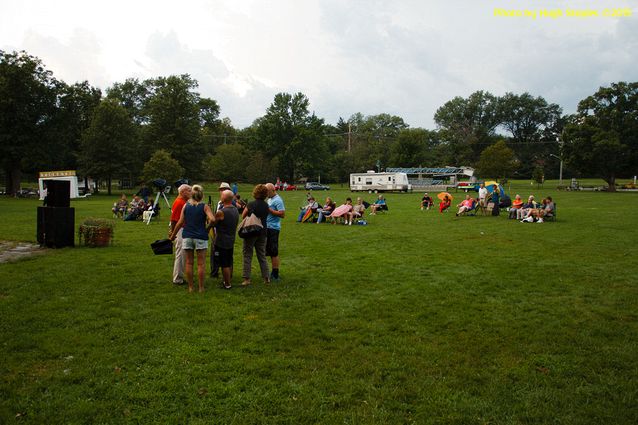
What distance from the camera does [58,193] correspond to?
1134cm

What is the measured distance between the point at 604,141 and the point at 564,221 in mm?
41670

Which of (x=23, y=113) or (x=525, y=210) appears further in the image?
(x=23, y=113)

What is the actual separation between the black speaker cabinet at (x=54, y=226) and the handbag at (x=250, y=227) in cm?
635

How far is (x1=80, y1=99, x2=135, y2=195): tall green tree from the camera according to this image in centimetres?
4609

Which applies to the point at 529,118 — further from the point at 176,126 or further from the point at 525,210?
the point at 525,210

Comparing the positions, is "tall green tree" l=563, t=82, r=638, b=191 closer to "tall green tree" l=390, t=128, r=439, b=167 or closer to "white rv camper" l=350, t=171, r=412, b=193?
"white rv camper" l=350, t=171, r=412, b=193

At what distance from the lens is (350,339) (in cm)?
522

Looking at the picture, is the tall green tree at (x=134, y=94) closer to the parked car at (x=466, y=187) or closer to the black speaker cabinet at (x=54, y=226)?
the parked car at (x=466, y=187)

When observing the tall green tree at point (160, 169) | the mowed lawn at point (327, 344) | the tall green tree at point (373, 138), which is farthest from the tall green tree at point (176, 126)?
the mowed lawn at point (327, 344)

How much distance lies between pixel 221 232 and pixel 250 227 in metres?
0.48

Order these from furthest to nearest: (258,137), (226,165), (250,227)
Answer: (258,137)
(226,165)
(250,227)

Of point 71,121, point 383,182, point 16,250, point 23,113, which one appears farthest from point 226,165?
point 16,250

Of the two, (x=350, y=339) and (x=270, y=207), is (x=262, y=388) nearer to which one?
(x=350, y=339)

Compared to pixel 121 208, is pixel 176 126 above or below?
above
